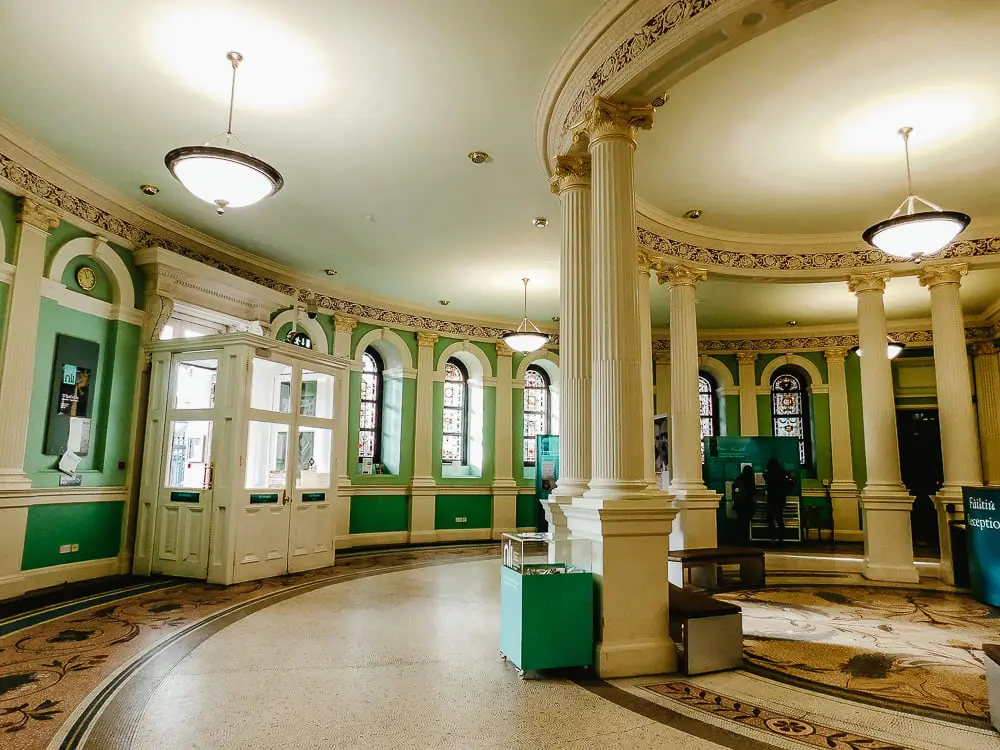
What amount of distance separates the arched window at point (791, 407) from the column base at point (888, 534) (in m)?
5.89

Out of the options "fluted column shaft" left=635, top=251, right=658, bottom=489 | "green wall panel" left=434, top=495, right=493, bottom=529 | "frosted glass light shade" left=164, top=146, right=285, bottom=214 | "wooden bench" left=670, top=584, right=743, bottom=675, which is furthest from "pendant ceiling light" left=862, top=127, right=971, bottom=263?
"green wall panel" left=434, top=495, right=493, bottom=529

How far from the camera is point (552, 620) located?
3.93m

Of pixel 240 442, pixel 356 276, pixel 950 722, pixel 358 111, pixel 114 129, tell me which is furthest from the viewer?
pixel 356 276

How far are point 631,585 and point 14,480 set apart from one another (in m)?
6.03

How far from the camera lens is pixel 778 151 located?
20.0ft

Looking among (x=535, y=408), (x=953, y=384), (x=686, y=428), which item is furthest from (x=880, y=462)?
(x=535, y=408)

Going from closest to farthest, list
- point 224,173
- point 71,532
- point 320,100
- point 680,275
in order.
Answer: point 224,173 → point 320,100 → point 71,532 → point 680,275

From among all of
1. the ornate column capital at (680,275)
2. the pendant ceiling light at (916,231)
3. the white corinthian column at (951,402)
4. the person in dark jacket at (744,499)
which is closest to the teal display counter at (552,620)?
the pendant ceiling light at (916,231)

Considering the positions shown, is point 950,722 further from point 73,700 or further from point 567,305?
point 73,700

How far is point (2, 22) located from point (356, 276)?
5.92 meters

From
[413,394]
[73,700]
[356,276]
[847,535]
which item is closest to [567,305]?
[73,700]

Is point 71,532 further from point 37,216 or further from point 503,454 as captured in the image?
point 503,454

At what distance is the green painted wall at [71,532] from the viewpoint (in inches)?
255

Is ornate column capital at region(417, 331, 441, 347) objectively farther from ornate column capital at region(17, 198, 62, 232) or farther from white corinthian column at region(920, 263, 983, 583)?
white corinthian column at region(920, 263, 983, 583)
